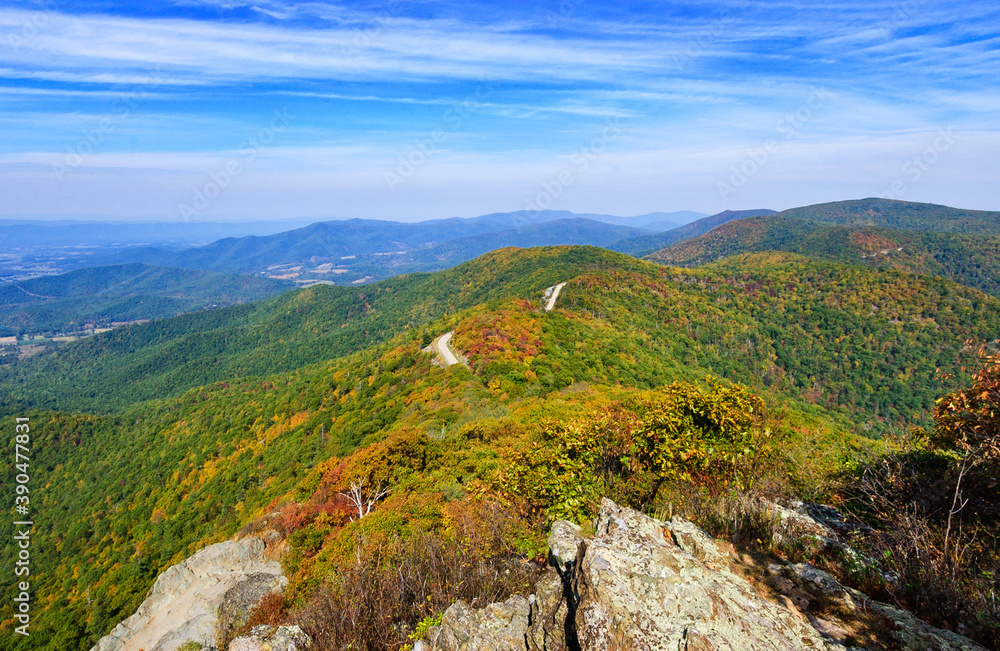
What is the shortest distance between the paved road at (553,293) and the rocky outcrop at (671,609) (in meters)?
83.4

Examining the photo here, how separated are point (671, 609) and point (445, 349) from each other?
58.7 metres

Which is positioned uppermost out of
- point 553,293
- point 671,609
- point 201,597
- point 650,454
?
point 671,609

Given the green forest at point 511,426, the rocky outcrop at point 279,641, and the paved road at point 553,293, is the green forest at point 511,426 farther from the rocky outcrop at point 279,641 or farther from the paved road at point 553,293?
the paved road at point 553,293

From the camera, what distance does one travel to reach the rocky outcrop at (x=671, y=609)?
6039mm

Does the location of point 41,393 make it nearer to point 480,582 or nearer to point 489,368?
point 489,368

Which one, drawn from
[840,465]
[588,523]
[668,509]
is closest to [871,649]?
[668,509]

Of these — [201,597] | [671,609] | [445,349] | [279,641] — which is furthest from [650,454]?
[445,349]

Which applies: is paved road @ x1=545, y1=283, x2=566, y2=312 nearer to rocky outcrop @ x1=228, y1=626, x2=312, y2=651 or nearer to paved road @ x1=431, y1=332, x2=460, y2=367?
paved road @ x1=431, y1=332, x2=460, y2=367

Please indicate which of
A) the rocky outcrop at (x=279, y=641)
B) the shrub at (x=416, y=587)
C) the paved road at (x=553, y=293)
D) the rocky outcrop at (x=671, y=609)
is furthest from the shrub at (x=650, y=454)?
the paved road at (x=553, y=293)

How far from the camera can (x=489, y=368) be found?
159 feet

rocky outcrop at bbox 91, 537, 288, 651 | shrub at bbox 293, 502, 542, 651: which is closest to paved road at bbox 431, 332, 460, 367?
rocky outcrop at bbox 91, 537, 288, 651

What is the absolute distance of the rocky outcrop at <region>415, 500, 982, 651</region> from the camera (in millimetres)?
6039

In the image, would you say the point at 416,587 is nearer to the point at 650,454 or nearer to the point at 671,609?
the point at 671,609

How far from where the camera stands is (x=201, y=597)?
22.7 m
